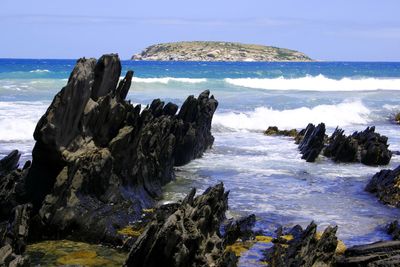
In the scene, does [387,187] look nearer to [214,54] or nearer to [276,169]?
[276,169]

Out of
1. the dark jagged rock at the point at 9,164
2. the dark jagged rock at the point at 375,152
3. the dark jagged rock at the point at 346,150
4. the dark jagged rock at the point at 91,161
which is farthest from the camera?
the dark jagged rock at the point at 346,150

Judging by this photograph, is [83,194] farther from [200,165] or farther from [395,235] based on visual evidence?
[200,165]

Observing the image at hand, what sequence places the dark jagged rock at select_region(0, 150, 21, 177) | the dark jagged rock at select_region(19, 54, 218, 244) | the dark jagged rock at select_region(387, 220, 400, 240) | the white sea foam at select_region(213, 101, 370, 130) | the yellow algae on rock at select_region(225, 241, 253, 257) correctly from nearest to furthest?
the yellow algae on rock at select_region(225, 241, 253, 257) → the dark jagged rock at select_region(19, 54, 218, 244) → the dark jagged rock at select_region(387, 220, 400, 240) → the dark jagged rock at select_region(0, 150, 21, 177) → the white sea foam at select_region(213, 101, 370, 130)

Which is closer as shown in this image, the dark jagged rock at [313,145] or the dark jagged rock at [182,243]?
the dark jagged rock at [182,243]

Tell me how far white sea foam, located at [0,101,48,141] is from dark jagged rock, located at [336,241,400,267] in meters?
19.0

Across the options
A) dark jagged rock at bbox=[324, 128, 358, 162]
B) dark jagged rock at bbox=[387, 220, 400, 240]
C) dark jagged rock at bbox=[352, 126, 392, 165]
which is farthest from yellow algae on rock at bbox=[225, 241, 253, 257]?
dark jagged rock at bbox=[324, 128, 358, 162]

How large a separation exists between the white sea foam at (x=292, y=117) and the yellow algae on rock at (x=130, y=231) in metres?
21.1

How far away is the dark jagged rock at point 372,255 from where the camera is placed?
26.6 ft

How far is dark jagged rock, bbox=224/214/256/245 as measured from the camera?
34.2ft

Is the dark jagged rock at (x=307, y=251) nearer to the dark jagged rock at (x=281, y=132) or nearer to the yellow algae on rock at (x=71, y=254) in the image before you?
the yellow algae on rock at (x=71, y=254)

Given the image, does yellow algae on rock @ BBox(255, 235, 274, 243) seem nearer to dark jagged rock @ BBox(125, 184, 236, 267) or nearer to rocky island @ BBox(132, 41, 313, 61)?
dark jagged rock @ BBox(125, 184, 236, 267)

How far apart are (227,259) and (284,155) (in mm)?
14681

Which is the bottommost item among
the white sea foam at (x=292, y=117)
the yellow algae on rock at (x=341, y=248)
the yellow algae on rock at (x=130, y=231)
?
the yellow algae on rock at (x=130, y=231)

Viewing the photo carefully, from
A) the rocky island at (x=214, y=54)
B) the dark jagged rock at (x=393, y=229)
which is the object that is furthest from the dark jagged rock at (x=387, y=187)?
the rocky island at (x=214, y=54)
